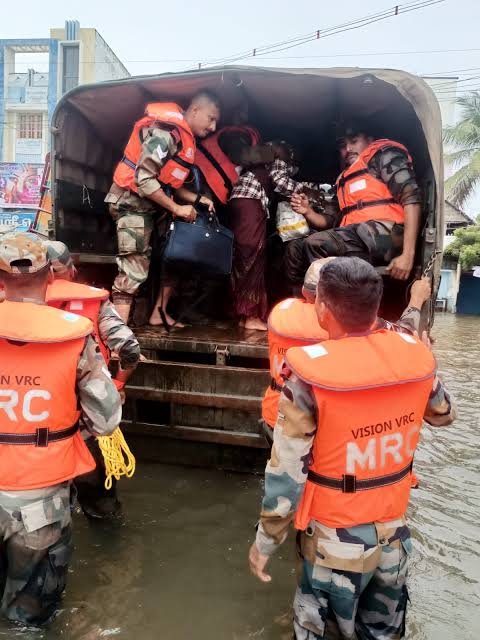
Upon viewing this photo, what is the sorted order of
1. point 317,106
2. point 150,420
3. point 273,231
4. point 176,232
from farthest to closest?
1. point 273,231
2. point 317,106
3. point 176,232
4. point 150,420

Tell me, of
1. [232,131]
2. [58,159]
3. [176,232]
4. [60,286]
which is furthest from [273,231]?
[60,286]

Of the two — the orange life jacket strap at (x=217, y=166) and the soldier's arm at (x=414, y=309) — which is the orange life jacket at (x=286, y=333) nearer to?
the soldier's arm at (x=414, y=309)

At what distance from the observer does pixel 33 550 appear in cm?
196

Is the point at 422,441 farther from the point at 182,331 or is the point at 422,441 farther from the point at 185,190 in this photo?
the point at 185,190

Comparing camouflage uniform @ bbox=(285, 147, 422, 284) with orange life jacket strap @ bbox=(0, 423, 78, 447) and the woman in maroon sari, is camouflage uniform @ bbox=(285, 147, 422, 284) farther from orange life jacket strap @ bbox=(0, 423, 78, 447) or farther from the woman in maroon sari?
orange life jacket strap @ bbox=(0, 423, 78, 447)

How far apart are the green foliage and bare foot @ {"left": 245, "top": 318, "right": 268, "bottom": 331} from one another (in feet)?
59.2

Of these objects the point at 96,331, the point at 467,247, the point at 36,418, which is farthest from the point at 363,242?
the point at 467,247

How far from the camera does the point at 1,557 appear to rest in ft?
6.63

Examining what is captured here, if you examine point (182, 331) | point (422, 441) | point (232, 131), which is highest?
point (232, 131)

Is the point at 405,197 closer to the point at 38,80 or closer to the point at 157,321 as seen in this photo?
the point at 157,321

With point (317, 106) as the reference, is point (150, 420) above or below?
below

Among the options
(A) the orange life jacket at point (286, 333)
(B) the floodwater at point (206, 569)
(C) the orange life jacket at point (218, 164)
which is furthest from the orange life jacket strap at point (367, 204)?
(B) the floodwater at point (206, 569)

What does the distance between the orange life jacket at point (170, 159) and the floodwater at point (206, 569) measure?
2004mm

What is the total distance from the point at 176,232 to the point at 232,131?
3.93 feet
